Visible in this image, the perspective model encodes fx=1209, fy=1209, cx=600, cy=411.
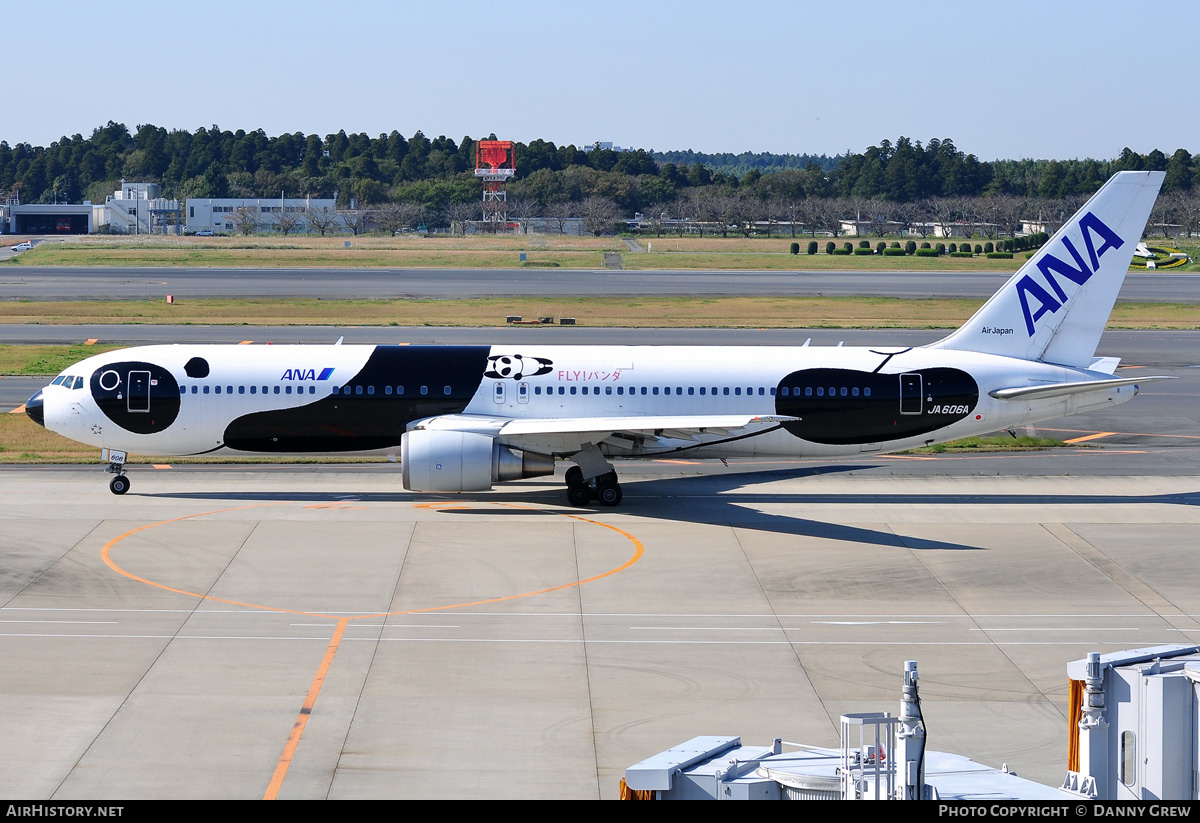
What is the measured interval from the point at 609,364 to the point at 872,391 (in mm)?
8068

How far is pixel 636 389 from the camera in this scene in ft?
121

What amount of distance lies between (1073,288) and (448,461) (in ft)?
65.6

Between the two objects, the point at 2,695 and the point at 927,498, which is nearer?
the point at 2,695

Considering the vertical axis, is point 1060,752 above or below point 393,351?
below

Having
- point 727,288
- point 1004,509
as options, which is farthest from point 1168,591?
point 727,288

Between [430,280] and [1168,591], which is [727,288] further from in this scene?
[1168,591]

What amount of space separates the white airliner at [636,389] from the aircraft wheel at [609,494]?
0.04m

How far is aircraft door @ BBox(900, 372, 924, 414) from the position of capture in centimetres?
3697

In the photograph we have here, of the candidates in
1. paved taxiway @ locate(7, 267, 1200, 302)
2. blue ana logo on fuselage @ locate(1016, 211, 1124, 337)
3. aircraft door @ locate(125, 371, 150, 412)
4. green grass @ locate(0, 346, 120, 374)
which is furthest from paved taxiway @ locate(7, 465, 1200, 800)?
paved taxiway @ locate(7, 267, 1200, 302)

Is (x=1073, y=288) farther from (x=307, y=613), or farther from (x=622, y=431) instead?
(x=307, y=613)

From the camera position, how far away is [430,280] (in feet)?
360

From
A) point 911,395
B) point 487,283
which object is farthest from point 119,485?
point 487,283

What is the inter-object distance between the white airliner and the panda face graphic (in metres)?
0.04

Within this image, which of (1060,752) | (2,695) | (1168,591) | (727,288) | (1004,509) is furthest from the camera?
(727,288)
